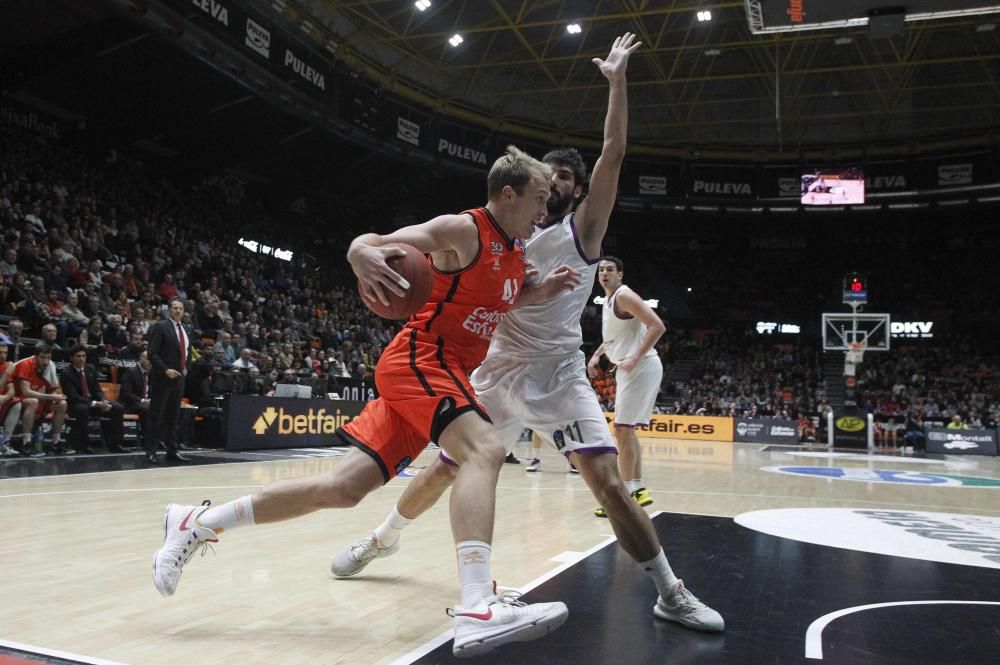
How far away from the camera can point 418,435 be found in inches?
118

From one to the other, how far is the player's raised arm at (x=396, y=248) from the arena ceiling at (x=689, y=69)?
61.9 feet

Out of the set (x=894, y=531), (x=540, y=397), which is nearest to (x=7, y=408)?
(x=540, y=397)

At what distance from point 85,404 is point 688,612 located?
8955 mm

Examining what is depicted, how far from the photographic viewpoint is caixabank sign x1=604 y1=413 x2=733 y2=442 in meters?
22.9

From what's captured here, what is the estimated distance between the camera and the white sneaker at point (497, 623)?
222cm

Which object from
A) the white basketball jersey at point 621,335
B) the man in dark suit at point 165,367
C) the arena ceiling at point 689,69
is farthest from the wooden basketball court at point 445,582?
the arena ceiling at point 689,69

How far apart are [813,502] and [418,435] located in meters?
5.67

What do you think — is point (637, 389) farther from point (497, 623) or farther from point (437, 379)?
point (497, 623)

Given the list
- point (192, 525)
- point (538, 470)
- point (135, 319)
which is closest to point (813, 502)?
point (538, 470)

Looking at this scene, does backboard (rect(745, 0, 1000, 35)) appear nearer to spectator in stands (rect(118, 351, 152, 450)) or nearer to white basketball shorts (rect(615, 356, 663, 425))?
white basketball shorts (rect(615, 356, 663, 425))

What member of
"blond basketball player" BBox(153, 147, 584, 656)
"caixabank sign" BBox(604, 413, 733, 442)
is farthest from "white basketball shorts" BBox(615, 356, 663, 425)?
"caixabank sign" BBox(604, 413, 733, 442)

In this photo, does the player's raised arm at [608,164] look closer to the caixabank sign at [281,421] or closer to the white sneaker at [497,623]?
the white sneaker at [497,623]

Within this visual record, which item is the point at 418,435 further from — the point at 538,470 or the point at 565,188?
the point at 538,470

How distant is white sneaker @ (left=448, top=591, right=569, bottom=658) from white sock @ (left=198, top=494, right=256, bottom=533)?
3.35ft
